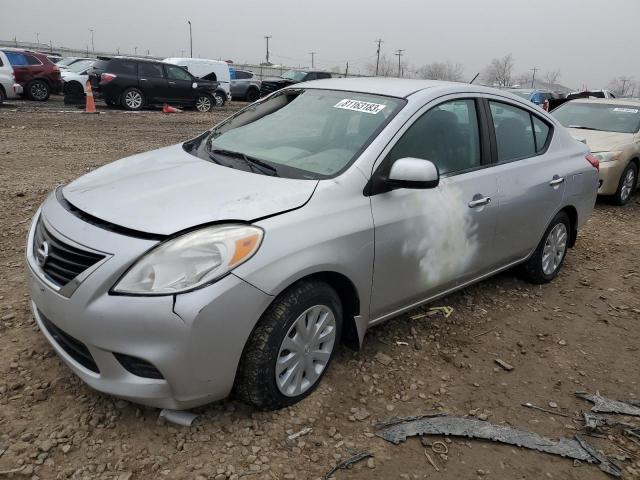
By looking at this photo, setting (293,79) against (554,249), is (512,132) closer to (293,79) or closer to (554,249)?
(554,249)

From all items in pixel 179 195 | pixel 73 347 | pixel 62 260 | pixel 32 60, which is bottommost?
pixel 73 347

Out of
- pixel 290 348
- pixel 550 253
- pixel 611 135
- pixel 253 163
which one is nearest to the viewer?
pixel 290 348

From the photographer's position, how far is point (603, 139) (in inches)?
305

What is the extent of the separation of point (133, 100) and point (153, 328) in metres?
15.7

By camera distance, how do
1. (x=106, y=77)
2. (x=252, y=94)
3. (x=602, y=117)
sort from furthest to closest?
1. (x=252, y=94)
2. (x=106, y=77)
3. (x=602, y=117)

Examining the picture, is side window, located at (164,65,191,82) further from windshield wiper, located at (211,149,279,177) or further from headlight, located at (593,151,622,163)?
windshield wiper, located at (211,149,279,177)

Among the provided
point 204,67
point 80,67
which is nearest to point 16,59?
point 80,67

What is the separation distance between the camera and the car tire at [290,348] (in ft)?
7.82

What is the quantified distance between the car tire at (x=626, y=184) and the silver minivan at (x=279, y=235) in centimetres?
436

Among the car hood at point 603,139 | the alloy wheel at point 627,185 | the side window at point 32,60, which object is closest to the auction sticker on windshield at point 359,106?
the car hood at point 603,139

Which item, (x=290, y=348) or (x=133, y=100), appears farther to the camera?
(x=133, y=100)

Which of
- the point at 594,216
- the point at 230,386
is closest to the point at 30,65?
the point at 594,216

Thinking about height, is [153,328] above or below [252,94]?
above

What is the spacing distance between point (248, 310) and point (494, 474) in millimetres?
1327
